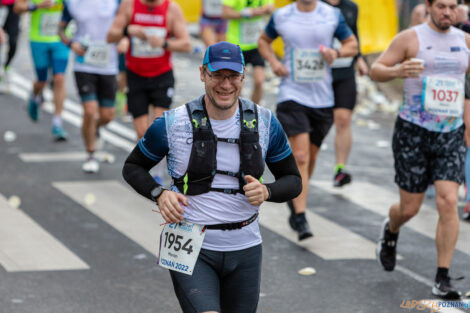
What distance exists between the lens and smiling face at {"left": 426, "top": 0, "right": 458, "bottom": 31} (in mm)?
7160

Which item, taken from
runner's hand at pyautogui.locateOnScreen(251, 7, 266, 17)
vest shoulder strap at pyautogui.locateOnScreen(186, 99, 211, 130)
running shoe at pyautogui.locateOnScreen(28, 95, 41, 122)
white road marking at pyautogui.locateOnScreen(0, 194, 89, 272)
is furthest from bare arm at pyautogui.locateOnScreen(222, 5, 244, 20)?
vest shoulder strap at pyautogui.locateOnScreen(186, 99, 211, 130)

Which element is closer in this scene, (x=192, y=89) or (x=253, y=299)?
(x=253, y=299)

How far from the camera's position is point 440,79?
7359mm

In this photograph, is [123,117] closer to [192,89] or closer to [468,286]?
[192,89]

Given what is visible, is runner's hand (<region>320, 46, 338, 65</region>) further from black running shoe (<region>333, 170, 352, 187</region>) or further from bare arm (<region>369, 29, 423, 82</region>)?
black running shoe (<region>333, 170, 352, 187</region>)

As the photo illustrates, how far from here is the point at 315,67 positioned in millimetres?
8977

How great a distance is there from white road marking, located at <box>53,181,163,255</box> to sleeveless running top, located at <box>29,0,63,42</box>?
2.72 m

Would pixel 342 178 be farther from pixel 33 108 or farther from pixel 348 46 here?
pixel 33 108

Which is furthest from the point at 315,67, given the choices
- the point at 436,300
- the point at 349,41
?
the point at 436,300

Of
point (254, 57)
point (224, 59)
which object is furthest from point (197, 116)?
point (254, 57)

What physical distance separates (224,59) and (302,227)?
4.01m

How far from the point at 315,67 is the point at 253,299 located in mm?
4260

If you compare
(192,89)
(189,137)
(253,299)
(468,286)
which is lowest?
(192,89)

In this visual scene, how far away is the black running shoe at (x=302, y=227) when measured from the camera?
8.59 m
